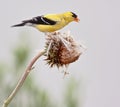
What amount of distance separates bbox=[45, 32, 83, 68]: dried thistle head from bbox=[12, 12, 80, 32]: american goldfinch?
14cm

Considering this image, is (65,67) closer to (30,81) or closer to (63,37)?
(63,37)

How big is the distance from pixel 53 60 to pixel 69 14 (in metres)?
0.38

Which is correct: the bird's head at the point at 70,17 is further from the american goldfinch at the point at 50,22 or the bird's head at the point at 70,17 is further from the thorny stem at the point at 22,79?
the thorny stem at the point at 22,79

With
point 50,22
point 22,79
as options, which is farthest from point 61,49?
point 22,79

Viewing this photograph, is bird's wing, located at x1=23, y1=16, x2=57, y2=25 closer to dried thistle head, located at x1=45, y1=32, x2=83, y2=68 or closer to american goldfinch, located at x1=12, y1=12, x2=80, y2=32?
american goldfinch, located at x1=12, y1=12, x2=80, y2=32

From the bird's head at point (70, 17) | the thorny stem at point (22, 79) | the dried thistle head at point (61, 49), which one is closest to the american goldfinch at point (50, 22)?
the bird's head at point (70, 17)

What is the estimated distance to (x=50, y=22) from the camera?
2.57 meters

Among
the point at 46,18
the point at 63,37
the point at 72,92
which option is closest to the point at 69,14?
the point at 46,18

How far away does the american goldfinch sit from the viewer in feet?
8.36

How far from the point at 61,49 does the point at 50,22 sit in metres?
0.23

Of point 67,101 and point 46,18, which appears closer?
point 46,18

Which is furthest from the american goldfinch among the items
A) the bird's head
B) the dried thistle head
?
the dried thistle head

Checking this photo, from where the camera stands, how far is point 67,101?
4316mm

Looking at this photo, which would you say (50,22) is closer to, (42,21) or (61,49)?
(42,21)
